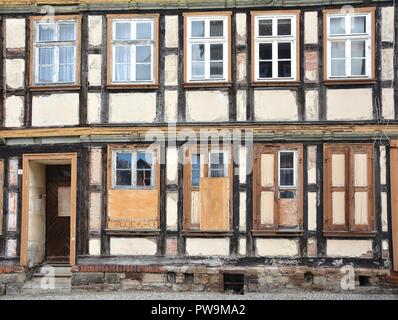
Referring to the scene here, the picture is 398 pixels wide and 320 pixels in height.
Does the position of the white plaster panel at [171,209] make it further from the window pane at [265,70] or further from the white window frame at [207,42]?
the window pane at [265,70]

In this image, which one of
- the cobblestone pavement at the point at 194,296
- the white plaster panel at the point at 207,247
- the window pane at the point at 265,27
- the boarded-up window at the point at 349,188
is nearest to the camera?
the cobblestone pavement at the point at 194,296

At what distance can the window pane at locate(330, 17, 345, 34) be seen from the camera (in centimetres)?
1352

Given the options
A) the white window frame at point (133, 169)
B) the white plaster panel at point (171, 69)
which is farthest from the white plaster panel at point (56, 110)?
the white plaster panel at point (171, 69)

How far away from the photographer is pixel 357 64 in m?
13.5

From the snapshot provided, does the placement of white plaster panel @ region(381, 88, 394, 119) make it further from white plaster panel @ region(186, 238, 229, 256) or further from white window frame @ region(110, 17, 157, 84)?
white window frame @ region(110, 17, 157, 84)

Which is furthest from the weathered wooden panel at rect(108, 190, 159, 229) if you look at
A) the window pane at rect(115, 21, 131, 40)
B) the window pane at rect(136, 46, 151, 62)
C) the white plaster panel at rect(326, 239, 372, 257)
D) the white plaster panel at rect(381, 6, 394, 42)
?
the white plaster panel at rect(381, 6, 394, 42)

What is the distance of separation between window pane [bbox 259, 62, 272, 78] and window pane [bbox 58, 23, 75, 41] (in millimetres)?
4209

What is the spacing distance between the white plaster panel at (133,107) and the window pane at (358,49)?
433 cm

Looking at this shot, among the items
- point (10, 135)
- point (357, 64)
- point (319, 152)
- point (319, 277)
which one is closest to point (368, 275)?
point (319, 277)

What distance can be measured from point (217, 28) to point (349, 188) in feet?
14.5

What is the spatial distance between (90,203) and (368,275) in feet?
19.9

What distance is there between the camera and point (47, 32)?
14102 mm

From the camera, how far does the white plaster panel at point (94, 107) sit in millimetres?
13836

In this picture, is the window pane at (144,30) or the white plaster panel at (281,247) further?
the window pane at (144,30)
